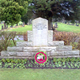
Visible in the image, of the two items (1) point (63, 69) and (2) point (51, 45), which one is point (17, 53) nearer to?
(2) point (51, 45)

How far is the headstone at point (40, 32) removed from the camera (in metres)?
4.96

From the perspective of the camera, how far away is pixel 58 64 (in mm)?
4566

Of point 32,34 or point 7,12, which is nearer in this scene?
point 32,34

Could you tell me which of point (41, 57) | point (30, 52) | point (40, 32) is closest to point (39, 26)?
point (40, 32)

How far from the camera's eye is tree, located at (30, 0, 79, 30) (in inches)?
590

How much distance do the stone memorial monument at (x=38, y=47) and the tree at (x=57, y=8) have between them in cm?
1062

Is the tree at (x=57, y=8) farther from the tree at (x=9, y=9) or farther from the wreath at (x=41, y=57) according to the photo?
the wreath at (x=41, y=57)

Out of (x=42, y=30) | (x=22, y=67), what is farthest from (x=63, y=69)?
(x=42, y=30)

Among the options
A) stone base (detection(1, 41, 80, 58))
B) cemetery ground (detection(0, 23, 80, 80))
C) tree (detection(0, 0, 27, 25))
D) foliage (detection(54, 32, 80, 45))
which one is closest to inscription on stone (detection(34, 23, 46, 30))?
stone base (detection(1, 41, 80, 58))
